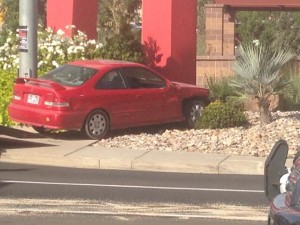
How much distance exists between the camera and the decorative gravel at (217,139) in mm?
17156

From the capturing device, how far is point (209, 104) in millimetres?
19891

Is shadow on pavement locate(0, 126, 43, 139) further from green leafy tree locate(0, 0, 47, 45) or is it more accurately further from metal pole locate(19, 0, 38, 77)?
green leafy tree locate(0, 0, 47, 45)

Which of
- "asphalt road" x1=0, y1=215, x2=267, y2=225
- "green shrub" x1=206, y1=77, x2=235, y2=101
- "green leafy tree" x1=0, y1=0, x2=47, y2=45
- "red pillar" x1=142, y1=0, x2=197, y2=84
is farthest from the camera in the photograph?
"green leafy tree" x1=0, y1=0, x2=47, y2=45

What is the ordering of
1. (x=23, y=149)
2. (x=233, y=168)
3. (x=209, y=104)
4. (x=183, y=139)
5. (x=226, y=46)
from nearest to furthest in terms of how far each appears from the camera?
(x=233, y=168) < (x=23, y=149) < (x=183, y=139) < (x=209, y=104) < (x=226, y=46)

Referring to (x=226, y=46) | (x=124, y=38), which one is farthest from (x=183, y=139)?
(x=226, y=46)

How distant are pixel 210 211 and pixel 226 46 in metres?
17.9

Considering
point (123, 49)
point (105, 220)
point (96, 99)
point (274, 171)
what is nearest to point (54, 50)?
point (123, 49)

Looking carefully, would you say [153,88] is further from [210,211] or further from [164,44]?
[210,211]

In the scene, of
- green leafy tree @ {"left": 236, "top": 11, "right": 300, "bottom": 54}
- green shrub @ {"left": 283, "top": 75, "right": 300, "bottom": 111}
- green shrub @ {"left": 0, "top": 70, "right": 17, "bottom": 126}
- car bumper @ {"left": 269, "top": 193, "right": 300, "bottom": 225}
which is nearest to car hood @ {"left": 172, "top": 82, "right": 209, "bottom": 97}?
green shrub @ {"left": 283, "top": 75, "right": 300, "bottom": 111}

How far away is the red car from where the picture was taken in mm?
17734

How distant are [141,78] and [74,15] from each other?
5005 mm

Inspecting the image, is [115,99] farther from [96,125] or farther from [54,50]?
[54,50]

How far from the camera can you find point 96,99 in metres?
18.1

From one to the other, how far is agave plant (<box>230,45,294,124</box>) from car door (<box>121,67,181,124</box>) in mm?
1318
